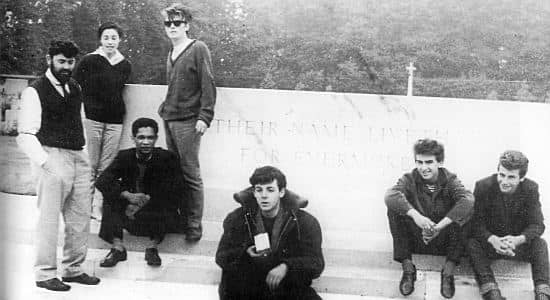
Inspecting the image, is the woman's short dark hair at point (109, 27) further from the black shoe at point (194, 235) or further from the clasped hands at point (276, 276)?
the clasped hands at point (276, 276)

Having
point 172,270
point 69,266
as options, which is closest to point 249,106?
point 172,270

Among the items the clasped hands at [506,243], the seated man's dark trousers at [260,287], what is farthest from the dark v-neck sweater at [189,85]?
the clasped hands at [506,243]

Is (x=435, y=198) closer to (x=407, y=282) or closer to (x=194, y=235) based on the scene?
(x=407, y=282)

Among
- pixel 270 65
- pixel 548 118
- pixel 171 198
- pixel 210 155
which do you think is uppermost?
pixel 270 65

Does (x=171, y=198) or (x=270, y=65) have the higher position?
(x=270, y=65)

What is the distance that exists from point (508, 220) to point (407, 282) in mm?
650

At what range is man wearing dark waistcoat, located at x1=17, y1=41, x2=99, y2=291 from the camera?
3.78 meters

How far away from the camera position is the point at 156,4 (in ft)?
12.6

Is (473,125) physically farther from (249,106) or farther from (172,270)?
(172,270)

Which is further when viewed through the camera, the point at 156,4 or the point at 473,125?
the point at 156,4

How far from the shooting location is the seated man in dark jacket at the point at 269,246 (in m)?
3.64

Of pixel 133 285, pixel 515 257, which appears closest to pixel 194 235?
pixel 133 285

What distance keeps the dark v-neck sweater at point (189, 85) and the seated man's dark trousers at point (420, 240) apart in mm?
1240

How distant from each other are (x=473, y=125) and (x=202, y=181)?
1561mm
